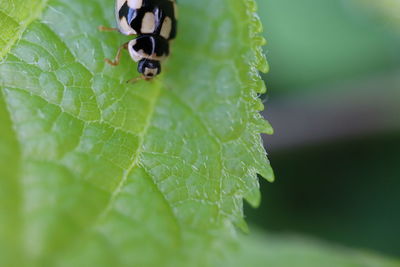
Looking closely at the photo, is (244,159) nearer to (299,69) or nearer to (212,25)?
(212,25)

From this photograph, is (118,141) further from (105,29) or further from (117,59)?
(105,29)

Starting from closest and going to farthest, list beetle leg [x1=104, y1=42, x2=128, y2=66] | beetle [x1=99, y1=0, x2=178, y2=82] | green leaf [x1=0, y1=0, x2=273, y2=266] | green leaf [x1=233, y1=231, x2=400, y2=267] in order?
1. green leaf [x1=0, y1=0, x2=273, y2=266]
2. beetle leg [x1=104, y1=42, x2=128, y2=66]
3. beetle [x1=99, y1=0, x2=178, y2=82]
4. green leaf [x1=233, y1=231, x2=400, y2=267]

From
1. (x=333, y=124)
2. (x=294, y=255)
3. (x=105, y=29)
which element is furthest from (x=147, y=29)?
(x=333, y=124)

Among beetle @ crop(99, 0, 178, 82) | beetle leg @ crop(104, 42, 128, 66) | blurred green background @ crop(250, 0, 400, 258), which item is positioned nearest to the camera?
beetle leg @ crop(104, 42, 128, 66)

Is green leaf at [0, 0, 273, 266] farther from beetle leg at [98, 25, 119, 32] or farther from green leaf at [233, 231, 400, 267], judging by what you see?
green leaf at [233, 231, 400, 267]

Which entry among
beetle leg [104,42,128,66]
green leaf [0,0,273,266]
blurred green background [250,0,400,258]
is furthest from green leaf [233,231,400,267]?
beetle leg [104,42,128,66]

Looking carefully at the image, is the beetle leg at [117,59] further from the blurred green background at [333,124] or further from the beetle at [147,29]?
the blurred green background at [333,124]

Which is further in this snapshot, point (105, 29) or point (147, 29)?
point (147, 29)
